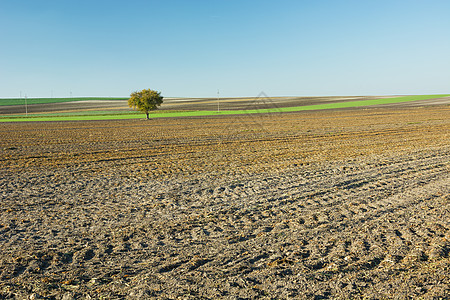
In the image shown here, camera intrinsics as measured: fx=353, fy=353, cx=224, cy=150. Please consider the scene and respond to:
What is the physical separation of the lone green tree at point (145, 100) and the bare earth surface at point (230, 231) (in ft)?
164

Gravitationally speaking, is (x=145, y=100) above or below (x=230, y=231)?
above

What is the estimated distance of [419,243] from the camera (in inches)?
267

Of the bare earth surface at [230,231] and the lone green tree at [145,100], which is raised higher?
the lone green tree at [145,100]

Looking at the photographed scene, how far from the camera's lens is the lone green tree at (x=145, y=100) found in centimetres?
6481

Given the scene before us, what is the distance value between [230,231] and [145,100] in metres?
59.6

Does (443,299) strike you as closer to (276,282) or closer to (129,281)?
(276,282)

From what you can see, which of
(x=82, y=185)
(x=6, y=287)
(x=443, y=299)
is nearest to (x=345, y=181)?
(x=443, y=299)

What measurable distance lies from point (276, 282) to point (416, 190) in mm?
7239

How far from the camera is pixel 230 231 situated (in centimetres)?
784

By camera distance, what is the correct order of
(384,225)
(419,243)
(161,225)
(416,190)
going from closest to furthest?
(419,243) → (384,225) → (161,225) → (416,190)

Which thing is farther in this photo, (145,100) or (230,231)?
(145,100)

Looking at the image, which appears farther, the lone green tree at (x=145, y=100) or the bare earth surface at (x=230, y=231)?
the lone green tree at (x=145, y=100)

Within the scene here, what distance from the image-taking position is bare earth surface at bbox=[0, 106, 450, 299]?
5469 mm

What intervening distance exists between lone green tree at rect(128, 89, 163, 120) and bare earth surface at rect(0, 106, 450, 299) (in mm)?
50008
